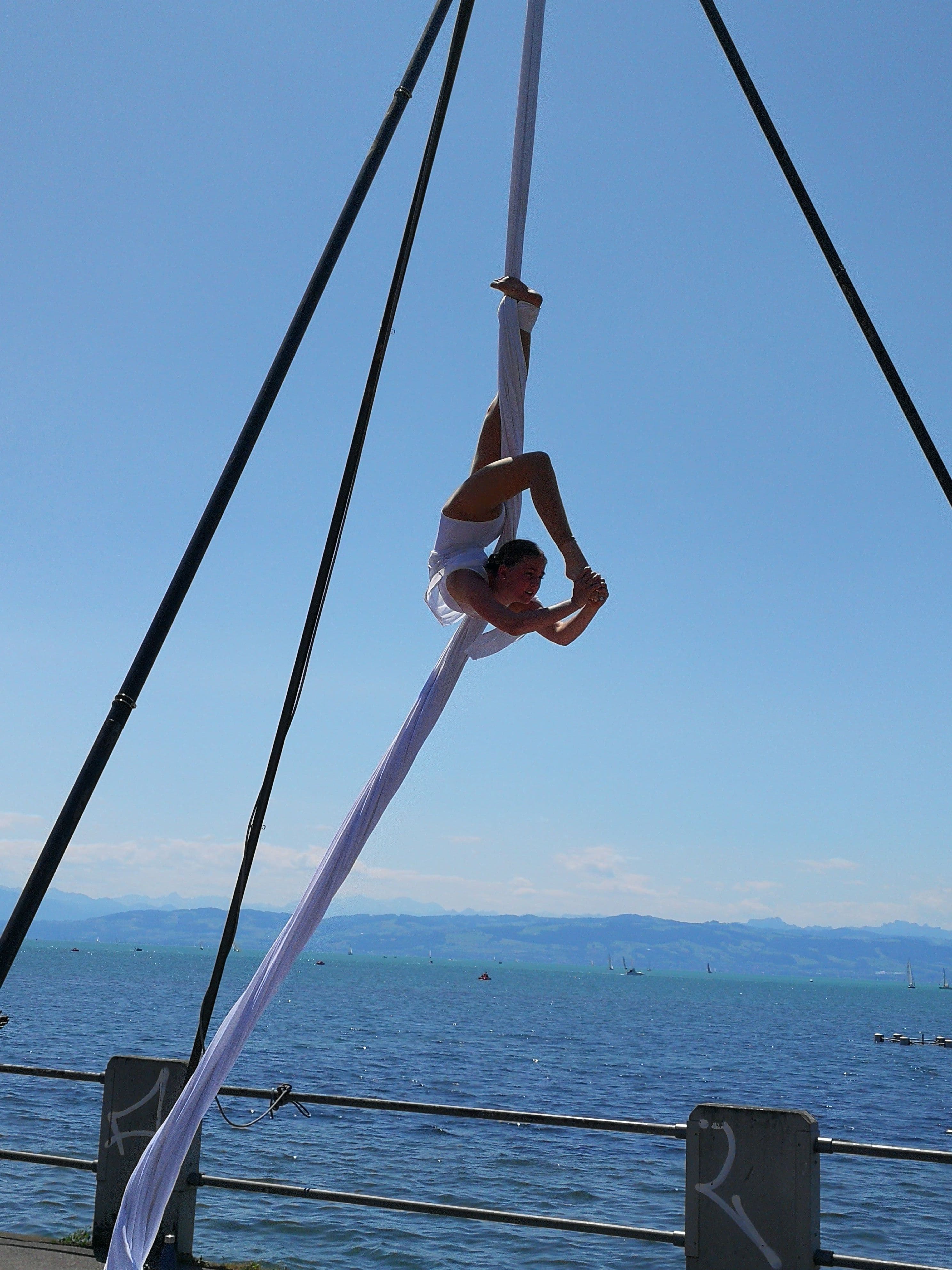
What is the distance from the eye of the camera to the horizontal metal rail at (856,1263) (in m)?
4.95

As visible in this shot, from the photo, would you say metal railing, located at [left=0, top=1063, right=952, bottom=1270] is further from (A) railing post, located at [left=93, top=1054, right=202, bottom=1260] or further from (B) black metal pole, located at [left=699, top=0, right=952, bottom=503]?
(B) black metal pole, located at [left=699, top=0, right=952, bottom=503]

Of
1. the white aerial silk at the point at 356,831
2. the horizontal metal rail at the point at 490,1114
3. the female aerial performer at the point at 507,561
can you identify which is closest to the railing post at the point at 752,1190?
the horizontal metal rail at the point at 490,1114

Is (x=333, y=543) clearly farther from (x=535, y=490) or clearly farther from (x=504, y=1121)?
(x=504, y=1121)

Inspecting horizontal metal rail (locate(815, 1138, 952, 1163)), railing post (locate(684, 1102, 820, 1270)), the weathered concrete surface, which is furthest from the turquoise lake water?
horizontal metal rail (locate(815, 1138, 952, 1163))

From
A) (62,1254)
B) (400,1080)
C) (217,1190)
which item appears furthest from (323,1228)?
(400,1080)

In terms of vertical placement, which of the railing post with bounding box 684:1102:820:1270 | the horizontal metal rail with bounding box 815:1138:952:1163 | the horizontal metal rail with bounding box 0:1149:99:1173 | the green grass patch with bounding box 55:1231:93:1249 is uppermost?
the horizontal metal rail with bounding box 815:1138:952:1163

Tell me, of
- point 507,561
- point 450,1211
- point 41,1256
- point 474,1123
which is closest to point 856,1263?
point 450,1211

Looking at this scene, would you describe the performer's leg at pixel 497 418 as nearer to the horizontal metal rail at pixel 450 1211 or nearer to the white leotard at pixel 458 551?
the white leotard at pixel 458 551

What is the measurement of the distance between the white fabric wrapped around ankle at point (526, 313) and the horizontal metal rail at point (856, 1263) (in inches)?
158

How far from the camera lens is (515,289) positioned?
455 cm

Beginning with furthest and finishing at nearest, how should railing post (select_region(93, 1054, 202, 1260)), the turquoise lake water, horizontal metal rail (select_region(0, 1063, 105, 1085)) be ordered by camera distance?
the turquoise lake water < horizontal metal rail (select_region(0, 1063, 105, 1085)) < railing post (select_region(93, 1054, 202, 1260))

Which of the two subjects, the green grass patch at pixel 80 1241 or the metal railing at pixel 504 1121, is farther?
the green grass patch at pixel 80 1241

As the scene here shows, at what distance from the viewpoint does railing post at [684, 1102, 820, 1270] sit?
5.09 meters

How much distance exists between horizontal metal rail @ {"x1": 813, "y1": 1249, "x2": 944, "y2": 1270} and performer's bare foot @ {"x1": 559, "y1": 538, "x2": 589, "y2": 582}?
3098 millimetres
